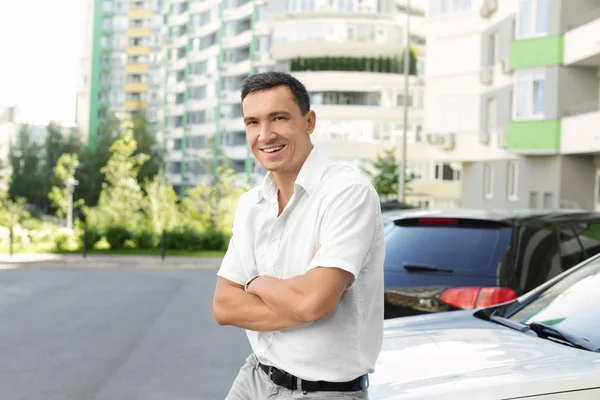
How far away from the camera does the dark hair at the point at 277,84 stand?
11.0 ft

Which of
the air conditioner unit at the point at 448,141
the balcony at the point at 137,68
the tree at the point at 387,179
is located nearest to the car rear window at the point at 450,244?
the air conditioner unit at the point at 448,141

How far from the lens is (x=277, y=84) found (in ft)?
11.0

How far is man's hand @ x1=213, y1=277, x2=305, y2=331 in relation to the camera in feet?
10.6

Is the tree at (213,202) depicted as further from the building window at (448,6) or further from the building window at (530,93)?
the building window at (530,93)

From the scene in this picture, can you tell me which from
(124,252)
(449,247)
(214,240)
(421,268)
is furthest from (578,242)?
(214,240)

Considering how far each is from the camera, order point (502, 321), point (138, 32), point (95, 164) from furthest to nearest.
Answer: point (138, 32) < point (95, 164) < point (502, 321)

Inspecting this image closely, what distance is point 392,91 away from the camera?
72.2 meters

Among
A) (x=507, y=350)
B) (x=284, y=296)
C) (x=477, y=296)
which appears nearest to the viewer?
(x=284, y=296)

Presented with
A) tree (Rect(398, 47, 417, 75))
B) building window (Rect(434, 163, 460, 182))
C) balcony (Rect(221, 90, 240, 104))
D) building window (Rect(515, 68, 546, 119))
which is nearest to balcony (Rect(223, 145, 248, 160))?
balcony (Rect(221, 90, 240, 104))

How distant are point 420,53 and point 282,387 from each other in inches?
3018

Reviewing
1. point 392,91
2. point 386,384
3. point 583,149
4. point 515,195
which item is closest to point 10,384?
point 386,384

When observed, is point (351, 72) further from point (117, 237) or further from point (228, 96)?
point (117, 237)

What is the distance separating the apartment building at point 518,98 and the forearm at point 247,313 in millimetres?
28682

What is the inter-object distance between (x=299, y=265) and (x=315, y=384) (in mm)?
399
